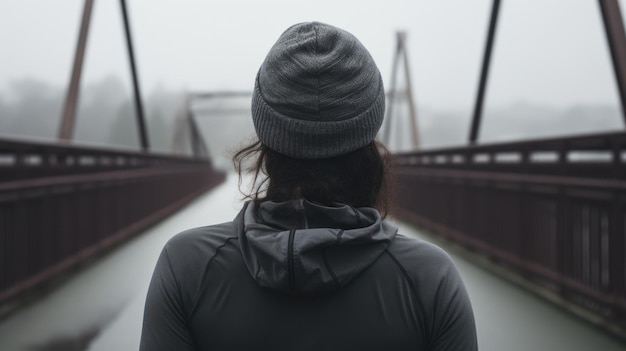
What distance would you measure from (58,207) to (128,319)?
1845 millimetres

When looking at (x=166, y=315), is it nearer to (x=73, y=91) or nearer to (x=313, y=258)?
(x=313, y=258)

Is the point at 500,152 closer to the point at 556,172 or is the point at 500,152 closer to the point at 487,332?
the point at 556,172

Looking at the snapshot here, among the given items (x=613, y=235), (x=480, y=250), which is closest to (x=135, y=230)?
(x=480, y=250)

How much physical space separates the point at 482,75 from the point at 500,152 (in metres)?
4.17

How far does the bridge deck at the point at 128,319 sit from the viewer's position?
4.41m

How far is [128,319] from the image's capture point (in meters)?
4.98

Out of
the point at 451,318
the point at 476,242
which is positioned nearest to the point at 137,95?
the point at 476,242

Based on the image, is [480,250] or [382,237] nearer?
[382,237]

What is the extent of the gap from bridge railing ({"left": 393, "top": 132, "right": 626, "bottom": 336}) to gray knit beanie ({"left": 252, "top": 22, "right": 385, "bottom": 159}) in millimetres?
3255

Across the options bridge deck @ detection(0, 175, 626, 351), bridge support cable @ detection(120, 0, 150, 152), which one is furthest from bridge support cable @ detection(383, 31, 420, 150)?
bridge deck @ detection(0, 175, 626, 351)

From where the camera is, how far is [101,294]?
233 inches

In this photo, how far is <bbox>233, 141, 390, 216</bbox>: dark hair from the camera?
119cm

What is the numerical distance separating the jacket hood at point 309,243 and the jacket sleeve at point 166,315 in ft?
0.37

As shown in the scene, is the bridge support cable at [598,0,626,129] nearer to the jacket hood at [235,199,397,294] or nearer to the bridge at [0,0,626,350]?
the bridge at [0,0,626,350]
